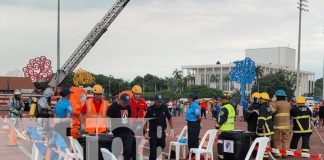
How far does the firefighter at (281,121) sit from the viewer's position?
11602 millimetres

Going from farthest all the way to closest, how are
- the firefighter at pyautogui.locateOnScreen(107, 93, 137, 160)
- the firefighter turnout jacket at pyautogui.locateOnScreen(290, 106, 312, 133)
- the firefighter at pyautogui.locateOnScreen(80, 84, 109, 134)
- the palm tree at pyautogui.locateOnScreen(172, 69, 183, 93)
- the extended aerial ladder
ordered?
the palm tree at pyautogui.locateOnScreen(172, 69, 183, 93)
the extended aerial ladder
the firefighter turnout jacket at pyautogui.locateOnScreen(290, 106, 312, 133)
the firefighter at pyautogui.locateOnScreen(80, 84, 109, 134)
the firefighter at pyautogui.locateOnScreen(107, 93, 137, 160)

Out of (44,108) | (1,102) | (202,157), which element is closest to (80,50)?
(1,102)

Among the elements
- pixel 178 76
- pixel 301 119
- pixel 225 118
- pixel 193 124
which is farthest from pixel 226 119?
Result: pixel 178 76

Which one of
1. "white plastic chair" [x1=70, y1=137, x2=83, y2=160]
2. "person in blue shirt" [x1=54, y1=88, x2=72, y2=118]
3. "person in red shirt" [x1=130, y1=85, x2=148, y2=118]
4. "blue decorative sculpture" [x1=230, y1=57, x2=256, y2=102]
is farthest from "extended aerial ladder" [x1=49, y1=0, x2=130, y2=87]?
"white plastic chair" [x1=70, y1=137, x2=83, y2=160]

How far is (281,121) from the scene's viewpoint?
11664 mm

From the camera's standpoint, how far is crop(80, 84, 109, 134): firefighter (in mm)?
8523

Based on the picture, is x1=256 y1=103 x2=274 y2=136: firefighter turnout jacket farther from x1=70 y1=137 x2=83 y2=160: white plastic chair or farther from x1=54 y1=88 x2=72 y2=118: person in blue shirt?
x1=70 y1=137 x2=83 y2=160: white plastic chair

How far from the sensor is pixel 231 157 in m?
9.88

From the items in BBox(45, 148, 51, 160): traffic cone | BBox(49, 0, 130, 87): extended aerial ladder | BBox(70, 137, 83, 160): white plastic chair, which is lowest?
BBox(45, 148, 51, 160): traffic cone

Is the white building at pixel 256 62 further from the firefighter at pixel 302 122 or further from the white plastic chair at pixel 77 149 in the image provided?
the white plastic chair at pixel 77 149

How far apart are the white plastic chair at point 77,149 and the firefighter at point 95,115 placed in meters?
0.47

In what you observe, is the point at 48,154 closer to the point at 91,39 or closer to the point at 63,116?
the point at 63,116

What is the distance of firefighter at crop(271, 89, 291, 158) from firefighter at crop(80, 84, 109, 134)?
16.2ft

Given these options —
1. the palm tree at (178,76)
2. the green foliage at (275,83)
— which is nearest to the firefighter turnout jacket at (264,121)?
the green foliage at (275,83)
